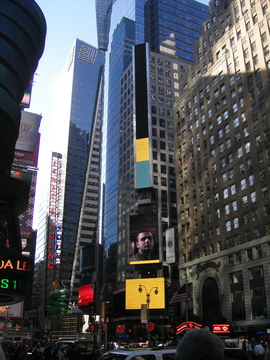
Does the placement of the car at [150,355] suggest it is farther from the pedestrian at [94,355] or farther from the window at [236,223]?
the window at [236,223]

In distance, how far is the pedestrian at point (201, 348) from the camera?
3277 millimetres

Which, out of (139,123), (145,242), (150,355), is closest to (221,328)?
(145,242)

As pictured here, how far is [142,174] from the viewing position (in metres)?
115

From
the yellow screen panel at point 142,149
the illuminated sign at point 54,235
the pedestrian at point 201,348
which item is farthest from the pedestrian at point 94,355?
the illuminated sign at point 54,235

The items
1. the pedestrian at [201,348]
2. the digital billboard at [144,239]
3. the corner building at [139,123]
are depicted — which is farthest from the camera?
the corner building at [139,123]

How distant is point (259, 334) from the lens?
190 feet

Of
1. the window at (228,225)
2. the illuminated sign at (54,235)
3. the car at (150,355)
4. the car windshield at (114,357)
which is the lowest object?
the car windshield at (114,357)

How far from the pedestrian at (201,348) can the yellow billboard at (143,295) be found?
325 feet

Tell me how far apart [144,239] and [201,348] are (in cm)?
10317

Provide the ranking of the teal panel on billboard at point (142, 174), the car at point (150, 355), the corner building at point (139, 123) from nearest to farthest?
the car at point (150, 355) → the teal panel on billboard at point (142, 174) → the corner building at point (139, 123)

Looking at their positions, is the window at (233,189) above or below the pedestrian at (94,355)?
above

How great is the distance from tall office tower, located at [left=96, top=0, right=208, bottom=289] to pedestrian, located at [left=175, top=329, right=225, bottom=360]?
339ft

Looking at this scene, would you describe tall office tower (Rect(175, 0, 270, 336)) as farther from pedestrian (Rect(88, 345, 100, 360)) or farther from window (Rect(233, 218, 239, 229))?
pedestrian (Rect(88, 345, 100, 360))

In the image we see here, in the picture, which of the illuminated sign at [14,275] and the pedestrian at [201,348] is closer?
the pedestrian at [201,348]
